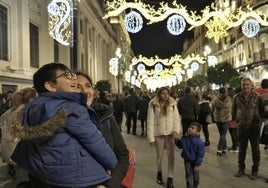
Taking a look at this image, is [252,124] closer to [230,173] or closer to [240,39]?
[230,173]

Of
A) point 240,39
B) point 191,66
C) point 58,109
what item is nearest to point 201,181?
point 58,109

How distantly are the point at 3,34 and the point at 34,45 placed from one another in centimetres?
469

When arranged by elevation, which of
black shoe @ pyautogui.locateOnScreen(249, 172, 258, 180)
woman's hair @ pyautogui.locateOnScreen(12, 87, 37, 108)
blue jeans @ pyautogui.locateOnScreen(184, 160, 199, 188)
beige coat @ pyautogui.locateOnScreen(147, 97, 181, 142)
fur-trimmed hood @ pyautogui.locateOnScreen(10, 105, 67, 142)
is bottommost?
black shoe @ pyautogui.locateOnScreen(249, 172, 258, 180)

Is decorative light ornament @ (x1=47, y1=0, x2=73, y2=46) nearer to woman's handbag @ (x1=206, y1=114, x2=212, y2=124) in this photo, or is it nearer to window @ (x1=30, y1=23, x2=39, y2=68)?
window @ (x1=30, y1=23, x2=39, y2=68)

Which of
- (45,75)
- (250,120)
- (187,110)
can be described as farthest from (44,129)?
(187,110)

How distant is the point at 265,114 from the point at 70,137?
6.74 meters

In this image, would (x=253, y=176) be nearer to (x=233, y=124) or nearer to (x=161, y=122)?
(x=161, y=122)

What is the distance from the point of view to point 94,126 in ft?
7.86

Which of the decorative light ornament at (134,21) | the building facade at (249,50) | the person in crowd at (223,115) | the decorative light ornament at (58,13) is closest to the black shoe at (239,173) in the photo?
the person in crowd at (223,115)

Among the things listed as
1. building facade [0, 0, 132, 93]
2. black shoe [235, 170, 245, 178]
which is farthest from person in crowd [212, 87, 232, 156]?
building facade [0, 0, 132, 93]

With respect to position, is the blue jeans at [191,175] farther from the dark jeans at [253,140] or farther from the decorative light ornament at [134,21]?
the decorative light ornament at [134,21]

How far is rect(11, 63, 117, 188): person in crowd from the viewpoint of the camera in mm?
2312

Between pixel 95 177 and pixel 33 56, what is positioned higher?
pixel 33 56

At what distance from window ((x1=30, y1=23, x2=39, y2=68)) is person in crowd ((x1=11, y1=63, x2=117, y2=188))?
2010 centimetres
